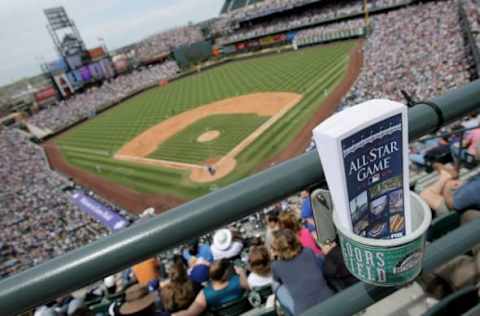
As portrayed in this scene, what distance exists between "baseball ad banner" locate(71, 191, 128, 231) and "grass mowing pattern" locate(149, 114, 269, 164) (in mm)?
5823

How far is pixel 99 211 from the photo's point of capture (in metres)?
17.5

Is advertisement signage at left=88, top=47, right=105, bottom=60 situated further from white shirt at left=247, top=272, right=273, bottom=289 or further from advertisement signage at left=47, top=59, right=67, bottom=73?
white shirt at left=247, top=272, right=273, bottom=289

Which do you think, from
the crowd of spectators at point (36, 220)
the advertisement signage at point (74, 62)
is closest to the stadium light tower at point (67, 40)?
the advertisement signage at point (74, 62)

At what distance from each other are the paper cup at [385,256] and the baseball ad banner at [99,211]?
14361mm

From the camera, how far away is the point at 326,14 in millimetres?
51406

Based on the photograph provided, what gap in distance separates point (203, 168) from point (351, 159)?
19.0 meters

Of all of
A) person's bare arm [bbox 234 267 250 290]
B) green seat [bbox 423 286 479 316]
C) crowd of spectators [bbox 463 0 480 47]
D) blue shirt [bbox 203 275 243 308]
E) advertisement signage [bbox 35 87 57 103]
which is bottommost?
crowd of spectators [bbox 463 0 480 47]

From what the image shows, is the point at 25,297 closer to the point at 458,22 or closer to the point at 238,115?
the point at 238,115

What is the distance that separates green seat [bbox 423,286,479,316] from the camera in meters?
1.78

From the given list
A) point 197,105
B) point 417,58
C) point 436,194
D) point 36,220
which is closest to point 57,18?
point 197,105

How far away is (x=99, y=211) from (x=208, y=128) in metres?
11.2

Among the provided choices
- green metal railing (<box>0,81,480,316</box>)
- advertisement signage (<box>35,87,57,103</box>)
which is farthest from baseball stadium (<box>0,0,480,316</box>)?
advertisement signage (<box>35,87,57,103</box>)

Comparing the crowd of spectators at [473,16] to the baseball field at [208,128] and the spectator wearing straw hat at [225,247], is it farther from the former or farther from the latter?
the spectator wearing straw hat at [225,247]

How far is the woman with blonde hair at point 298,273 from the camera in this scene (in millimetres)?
2549
